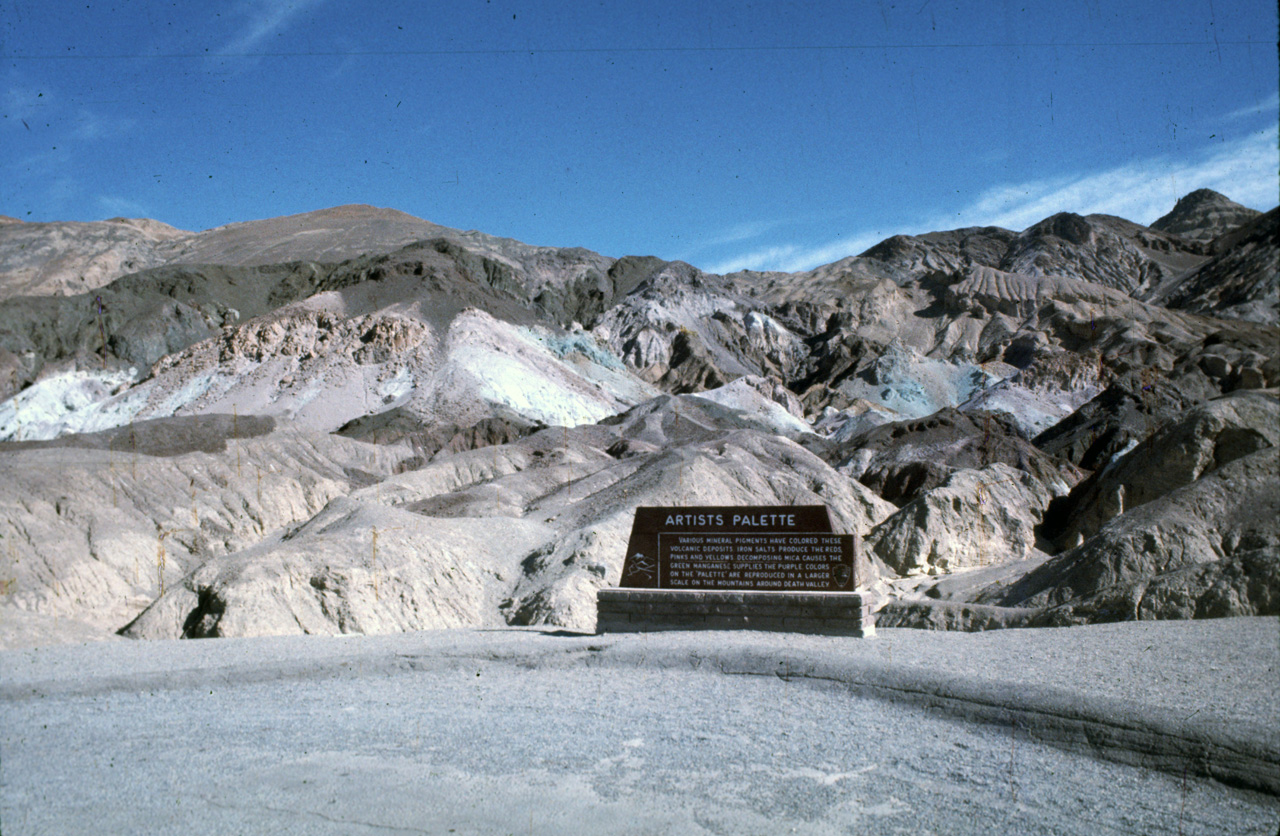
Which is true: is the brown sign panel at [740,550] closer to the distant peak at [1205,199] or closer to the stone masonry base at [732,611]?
the stone masonry base at [732,611]

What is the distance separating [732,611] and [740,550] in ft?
2.61

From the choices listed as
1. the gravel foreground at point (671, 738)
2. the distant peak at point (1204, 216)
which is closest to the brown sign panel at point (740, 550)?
the gravel foreground at point (671, 738)

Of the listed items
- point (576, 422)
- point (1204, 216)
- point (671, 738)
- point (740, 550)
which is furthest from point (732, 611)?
point (1204, 216)

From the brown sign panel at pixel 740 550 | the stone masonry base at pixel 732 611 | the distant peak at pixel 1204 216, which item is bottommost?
the stone masonry base at pixel 732 611

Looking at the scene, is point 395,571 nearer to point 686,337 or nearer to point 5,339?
point 5,339

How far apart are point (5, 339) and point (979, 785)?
7596cm

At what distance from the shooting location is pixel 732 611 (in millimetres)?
11125

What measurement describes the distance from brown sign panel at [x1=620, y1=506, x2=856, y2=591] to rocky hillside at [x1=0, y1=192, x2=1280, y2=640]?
5351mm

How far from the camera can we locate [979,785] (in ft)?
18.9

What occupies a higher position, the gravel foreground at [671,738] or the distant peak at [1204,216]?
the distant peak at [1204,216]

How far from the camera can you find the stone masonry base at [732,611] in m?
10.7

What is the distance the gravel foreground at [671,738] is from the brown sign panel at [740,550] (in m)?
0.94

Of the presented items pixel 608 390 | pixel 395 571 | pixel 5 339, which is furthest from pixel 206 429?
pixel 5 339

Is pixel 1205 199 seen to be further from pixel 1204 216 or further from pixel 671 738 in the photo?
pixel 671 738
